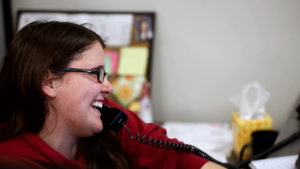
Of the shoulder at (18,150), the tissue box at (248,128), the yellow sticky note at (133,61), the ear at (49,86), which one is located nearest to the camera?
the shoulder at (18,150)

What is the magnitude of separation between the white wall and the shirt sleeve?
974mm

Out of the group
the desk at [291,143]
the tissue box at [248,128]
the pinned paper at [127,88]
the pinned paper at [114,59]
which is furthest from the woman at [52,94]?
the pinned paper at [114,59]

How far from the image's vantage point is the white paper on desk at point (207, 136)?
5.24ft

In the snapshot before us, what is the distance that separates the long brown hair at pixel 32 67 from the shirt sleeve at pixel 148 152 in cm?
27

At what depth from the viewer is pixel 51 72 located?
79cm

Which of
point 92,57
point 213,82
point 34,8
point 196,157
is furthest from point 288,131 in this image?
point 34,8

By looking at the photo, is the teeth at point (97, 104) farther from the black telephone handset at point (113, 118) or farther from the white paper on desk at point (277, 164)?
the white paper on desk at point (277, 164)

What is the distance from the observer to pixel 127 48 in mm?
1992

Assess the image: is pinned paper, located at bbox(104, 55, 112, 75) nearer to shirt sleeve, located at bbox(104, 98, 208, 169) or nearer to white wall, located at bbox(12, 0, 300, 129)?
white wall, located at bbox(12, 0, 300, 129)

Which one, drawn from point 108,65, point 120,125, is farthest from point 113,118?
point 108,65

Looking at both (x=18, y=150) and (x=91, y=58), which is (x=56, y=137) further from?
(x=91, y=58)

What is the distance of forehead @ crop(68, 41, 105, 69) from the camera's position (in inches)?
32.6

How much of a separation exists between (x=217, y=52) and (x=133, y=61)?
1.86 feet

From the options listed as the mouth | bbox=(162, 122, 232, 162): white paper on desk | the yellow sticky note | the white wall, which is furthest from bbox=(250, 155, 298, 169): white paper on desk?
the yellow sticky note
